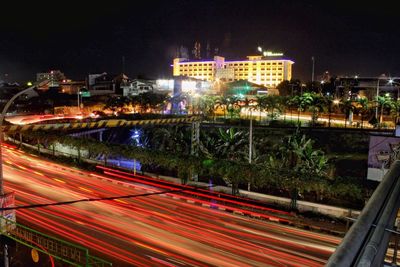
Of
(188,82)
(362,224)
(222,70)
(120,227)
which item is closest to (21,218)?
(120,227)

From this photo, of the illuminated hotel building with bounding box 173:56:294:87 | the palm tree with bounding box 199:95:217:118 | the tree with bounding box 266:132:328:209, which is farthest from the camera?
the illuminated hotel building with bounding box 173:56:294:87

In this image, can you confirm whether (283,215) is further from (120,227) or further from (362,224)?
(362,224)

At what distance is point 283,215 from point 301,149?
786cm

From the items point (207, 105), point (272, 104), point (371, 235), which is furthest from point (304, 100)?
point (371, 235)

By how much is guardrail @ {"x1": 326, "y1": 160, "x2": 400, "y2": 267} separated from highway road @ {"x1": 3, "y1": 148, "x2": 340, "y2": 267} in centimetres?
931

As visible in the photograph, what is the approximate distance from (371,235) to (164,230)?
41.3 ft

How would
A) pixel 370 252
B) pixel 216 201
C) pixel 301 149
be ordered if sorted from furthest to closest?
pixel 301 149 < pixel 216 201 < pixel 370 252

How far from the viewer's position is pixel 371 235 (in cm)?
218

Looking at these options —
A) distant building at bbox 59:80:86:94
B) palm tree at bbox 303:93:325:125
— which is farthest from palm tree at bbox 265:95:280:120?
distant building at bbox 59:80:86:94

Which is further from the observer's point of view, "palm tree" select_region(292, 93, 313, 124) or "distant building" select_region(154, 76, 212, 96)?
"distant building" select_region(154, 76, 212, 96)

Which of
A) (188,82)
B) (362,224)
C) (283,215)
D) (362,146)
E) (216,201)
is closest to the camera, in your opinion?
(362,224)

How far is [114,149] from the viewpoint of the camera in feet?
83.5

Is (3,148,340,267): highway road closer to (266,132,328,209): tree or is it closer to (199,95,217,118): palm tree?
(266,132,328,209): tree

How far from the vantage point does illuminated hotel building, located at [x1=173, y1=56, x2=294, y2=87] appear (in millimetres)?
129750
